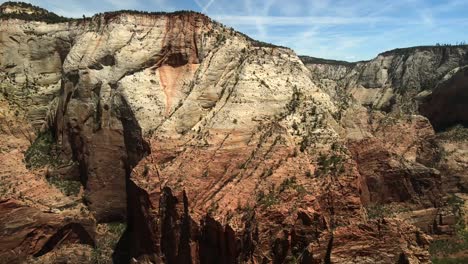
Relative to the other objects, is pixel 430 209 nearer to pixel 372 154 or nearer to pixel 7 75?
pixel 372 154

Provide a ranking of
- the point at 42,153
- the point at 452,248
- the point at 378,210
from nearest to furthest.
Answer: the point at 378,210
the point at 452,248
the point at 42,153

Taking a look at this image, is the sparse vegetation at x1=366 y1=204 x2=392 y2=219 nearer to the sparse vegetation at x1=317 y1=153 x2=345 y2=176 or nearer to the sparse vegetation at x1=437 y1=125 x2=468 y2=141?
the sparse vegetation at x1=317 y1=153 x2=345 y2=176

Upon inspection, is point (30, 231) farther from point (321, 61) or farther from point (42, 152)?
point (321, 61)

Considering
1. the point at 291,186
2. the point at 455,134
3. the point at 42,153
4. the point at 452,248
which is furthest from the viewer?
the point at 455,134

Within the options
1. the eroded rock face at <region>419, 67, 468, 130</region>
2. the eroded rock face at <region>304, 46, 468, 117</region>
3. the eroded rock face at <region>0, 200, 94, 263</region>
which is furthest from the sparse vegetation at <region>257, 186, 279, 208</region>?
the eroded rock face at <region>304, 46, 468, 117</region>

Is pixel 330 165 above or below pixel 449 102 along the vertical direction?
below

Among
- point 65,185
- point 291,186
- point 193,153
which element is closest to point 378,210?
point 291,186

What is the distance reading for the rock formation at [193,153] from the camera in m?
32.9

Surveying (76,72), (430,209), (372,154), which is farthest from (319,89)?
(76,72)

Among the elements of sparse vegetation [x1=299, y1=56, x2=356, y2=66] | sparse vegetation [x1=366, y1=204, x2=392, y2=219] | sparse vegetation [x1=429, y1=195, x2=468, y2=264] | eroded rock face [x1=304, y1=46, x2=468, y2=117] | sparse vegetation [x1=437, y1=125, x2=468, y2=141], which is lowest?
sparse vegetation [x1=429, y1=195, x2=468, y2=264]

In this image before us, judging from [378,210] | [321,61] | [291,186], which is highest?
[321,61]

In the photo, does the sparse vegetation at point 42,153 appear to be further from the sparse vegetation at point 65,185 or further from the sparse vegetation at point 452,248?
the sparse vegetation at point 452,248

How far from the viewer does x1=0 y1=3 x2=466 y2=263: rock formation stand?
108ft

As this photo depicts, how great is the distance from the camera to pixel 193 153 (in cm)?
3794
